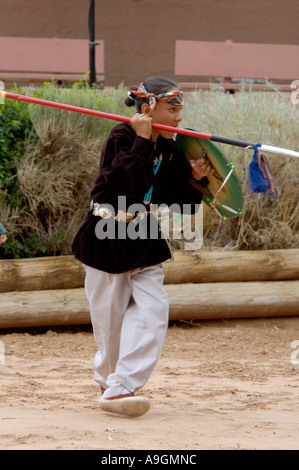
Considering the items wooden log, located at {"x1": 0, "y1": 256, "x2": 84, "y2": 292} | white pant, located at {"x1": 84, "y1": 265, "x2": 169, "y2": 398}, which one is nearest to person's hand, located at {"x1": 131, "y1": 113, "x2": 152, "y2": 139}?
white pant, located at {"x1": 84, "y1": 265, "x2": 169, "y2": 398}

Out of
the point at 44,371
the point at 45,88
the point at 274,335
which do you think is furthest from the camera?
the point at 45,88

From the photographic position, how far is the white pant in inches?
138

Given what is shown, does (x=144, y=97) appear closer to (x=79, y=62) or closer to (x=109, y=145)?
(x=109, y=145)

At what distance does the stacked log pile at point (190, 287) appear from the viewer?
6148 mm

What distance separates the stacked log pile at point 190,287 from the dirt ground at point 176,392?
6.7 inches

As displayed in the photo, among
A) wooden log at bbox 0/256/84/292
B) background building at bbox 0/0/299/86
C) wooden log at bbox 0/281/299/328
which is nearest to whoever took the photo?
wooden log at bbox 0/281/299/328

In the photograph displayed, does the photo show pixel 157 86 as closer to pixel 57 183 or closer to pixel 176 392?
pixel 176 392

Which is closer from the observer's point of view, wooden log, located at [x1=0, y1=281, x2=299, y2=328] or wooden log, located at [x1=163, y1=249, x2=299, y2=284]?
wooden log, located at [x1=0, y1=281, x2=299, y2=328]

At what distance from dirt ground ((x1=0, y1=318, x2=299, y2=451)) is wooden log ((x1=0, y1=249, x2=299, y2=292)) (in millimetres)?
422

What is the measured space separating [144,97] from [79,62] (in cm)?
693

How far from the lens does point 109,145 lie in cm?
355

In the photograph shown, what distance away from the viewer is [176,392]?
14.6ft

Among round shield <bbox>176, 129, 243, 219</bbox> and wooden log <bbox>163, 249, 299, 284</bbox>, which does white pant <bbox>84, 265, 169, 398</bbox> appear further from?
wooden log <bbox>163, 249, 299, 284</bbox>
